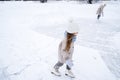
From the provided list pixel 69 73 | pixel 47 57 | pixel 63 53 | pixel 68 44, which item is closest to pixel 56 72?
pixel 69 73

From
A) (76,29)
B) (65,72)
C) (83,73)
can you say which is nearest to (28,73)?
(65,72)

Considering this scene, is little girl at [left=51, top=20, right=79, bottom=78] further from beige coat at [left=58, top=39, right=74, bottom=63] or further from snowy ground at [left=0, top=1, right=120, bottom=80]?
snowy ground at [left=0, top=1, right=120, bottom=80]

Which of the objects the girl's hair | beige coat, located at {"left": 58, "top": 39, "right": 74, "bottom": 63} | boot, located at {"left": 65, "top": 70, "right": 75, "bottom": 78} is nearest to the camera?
the girl's hair

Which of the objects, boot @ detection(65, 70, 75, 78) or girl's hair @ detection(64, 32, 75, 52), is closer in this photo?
girl's hair @ detection(64, 32, 75, 52)

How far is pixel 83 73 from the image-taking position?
12.7ft

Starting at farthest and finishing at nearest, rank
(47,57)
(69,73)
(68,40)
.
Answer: (47,57) → (69,73) → (68,40)

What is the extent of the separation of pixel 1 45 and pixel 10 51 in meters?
0.71

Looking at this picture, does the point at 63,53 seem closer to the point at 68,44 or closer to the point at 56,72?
the point at 68,44

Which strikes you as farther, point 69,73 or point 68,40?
point 69,73

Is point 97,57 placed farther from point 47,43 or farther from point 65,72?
point 47,43

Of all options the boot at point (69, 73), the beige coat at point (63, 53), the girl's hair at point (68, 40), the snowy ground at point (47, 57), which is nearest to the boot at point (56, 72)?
the snowy ground at point (47, 57)

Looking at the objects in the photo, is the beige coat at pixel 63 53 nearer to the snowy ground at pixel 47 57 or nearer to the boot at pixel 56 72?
the boot at pixel 56 72

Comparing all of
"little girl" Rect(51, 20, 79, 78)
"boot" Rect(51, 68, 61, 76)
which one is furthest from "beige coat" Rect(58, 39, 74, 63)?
"boot" Rect(51, 68, 61, 76)

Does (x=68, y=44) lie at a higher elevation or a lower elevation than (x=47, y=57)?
higher
